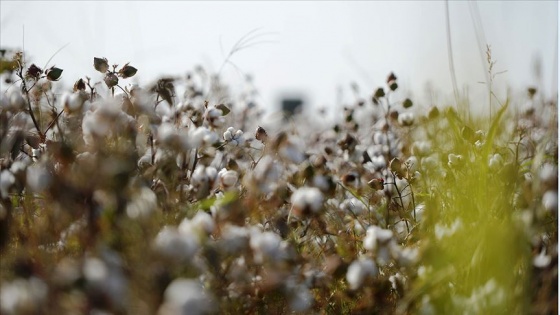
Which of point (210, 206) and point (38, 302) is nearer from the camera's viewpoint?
point (38, 302)

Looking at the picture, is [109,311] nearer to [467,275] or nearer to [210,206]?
[210,206]

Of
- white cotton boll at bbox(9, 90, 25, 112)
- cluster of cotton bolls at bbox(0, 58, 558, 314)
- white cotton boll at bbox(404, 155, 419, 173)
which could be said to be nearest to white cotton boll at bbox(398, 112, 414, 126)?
white cotton boll at bbox(404, 155, 419, 173)

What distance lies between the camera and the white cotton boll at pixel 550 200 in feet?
4.08

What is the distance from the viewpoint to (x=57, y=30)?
213cm

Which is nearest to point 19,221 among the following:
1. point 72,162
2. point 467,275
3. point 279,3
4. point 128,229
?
point 72,162

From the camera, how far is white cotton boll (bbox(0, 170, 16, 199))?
122 cm

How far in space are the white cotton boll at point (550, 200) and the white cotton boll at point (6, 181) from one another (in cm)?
99

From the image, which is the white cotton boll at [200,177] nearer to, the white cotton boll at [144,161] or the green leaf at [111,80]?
the white cotton boll at [144,161]

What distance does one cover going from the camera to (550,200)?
1240 mm

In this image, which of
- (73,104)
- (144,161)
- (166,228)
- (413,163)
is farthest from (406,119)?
(166,228)

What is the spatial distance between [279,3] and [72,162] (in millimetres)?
1361

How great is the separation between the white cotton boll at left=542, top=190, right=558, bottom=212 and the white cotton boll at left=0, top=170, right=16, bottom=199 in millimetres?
993

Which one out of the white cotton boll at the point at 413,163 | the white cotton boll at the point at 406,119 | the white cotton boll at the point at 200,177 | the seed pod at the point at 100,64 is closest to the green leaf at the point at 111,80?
the seed pod at the point at 100,64

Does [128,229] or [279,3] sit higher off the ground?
[279,3]
